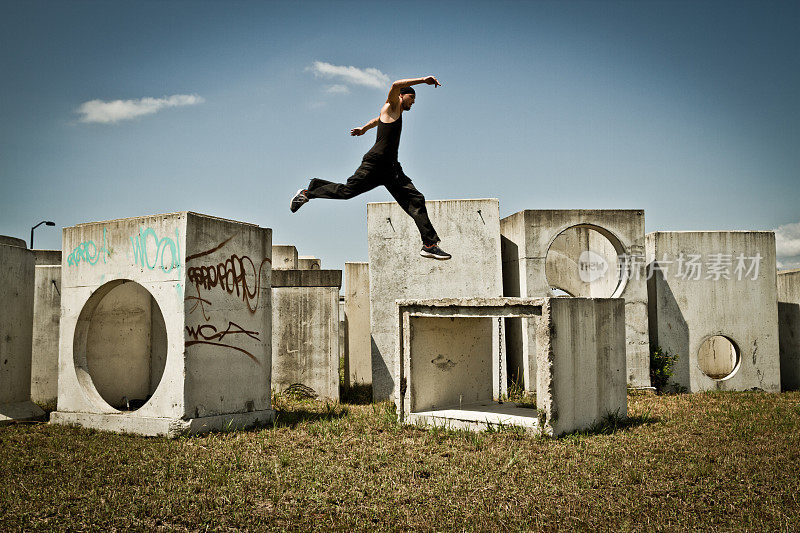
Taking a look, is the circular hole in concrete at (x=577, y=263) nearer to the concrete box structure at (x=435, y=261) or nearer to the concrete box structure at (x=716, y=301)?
the concrete box structure at (x=716, y=301)

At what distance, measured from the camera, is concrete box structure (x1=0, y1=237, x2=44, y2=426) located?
865 cm

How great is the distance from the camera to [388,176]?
590cm

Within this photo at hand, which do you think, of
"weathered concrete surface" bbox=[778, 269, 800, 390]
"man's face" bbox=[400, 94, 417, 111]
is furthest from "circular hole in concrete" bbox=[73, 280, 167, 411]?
"weathered concrete surface" bbox=[778, 269, 800, 390]

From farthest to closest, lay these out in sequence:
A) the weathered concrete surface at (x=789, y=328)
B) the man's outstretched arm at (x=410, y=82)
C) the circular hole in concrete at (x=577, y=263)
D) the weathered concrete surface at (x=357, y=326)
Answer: the circular hole in concrete at (x=577, y=263) → the weathered concrete surface at (x=789, y=328) → the weathered concrete surface at (x=357, y=326) → the man's outstretched arm at (x=410, y=82)

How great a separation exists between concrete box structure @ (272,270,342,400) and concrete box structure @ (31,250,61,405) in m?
3.59

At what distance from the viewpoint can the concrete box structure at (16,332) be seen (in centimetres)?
865

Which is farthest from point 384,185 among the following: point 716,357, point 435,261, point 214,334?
point 716,357

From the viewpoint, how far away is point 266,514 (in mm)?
4840

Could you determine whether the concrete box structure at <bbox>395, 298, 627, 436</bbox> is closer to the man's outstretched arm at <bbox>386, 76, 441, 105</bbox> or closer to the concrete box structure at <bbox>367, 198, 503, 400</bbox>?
the concrete box structure at <bbox>367, 198, 503, 400</bbox>

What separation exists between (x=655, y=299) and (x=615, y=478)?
275 inches

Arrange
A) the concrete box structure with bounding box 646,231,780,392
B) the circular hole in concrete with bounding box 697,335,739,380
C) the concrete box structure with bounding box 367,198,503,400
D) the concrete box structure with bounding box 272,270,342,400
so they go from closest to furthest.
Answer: the concrete box structure with bounding box 272,270,342,400
the concrete box structure with bounding box 367,198,503,400
the concrete box structure with bounding box 646,231,780,392
the circular hole in concrete with bounding box 697,335,739,380

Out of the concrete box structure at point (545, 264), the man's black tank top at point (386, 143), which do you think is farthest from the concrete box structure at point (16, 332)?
the concrete box structure at point (545, 264)

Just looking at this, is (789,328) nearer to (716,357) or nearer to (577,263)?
(716,357)

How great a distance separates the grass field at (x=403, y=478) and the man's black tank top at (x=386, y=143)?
9.69ft
